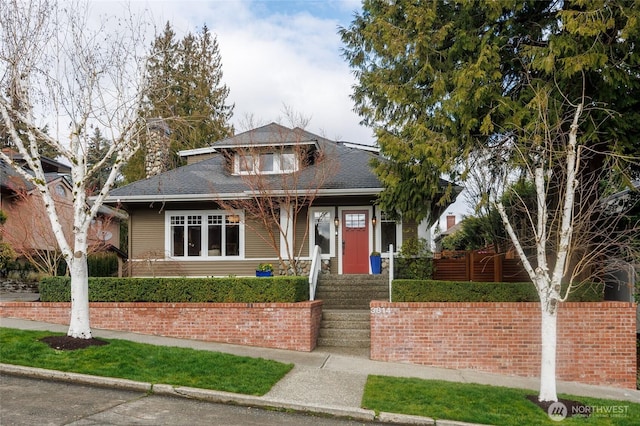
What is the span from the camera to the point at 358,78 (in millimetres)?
13289

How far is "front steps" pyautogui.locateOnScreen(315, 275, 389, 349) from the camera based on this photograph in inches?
460

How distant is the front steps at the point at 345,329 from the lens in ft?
38.1

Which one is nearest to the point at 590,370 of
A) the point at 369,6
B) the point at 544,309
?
the point at 544,309

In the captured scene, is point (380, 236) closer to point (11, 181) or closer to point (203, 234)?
point (203, 234)

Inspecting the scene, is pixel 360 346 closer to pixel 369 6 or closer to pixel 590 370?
pixel 590 370

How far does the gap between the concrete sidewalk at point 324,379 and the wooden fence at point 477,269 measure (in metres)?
4.08

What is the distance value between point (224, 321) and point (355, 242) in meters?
5.55

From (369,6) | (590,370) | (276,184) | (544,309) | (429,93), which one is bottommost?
(590,370)

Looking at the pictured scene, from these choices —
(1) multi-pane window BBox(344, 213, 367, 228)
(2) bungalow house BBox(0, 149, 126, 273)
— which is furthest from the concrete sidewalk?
(1) multi-pane window BBox(344, 213, 367, 228)

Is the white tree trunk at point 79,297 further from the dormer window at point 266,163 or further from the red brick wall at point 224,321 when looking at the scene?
the dormer window at point 266,163

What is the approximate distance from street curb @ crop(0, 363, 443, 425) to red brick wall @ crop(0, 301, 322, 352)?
363 centimetres

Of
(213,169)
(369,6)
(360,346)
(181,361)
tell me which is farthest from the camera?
(213,169)

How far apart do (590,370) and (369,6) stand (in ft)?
29.2

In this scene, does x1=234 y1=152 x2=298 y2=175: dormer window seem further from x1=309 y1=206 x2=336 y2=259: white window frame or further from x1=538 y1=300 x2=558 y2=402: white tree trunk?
x1=538 y1=300 x2=558 y2=402: white tree trunk
